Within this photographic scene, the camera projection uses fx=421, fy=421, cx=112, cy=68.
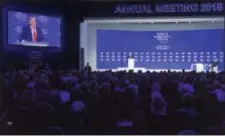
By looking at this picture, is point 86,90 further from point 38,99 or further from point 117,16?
point 117,16

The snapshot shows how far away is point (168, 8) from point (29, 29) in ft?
16.9

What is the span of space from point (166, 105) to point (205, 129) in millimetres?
622

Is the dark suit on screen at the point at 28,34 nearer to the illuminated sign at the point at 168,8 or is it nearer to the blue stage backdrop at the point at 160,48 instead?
the illuminated sign at the point at 168,8

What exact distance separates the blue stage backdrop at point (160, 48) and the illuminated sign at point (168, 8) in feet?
6.65

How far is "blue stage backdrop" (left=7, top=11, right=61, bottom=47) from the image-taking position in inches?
313

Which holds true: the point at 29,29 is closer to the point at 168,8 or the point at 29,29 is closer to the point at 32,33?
the point at 32,33

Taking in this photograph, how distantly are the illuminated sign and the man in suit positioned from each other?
3.83 meters

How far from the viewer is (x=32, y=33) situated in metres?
9.04

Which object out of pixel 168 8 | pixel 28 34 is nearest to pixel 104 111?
pixel 28 34

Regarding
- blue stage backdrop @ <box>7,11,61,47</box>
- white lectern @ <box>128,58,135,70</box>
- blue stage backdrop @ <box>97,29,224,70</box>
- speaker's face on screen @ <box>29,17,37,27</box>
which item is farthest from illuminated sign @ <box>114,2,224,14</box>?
speaker's face on screen @ <box>29,17,37,27</box>

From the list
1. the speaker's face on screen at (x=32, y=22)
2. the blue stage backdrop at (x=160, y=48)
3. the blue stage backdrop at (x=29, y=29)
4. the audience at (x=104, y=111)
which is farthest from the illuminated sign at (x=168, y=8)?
the audience at (x=104, y=111)

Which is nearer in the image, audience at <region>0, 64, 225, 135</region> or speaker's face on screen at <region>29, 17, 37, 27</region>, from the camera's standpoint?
audience at <region>0, 64, 225, 135</region>

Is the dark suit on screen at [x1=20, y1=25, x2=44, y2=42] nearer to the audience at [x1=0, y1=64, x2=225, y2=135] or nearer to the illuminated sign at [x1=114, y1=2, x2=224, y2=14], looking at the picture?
the audience at [x1=0, y1=64, x2=225, y2=135]

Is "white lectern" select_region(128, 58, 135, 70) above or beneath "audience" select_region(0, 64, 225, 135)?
above
